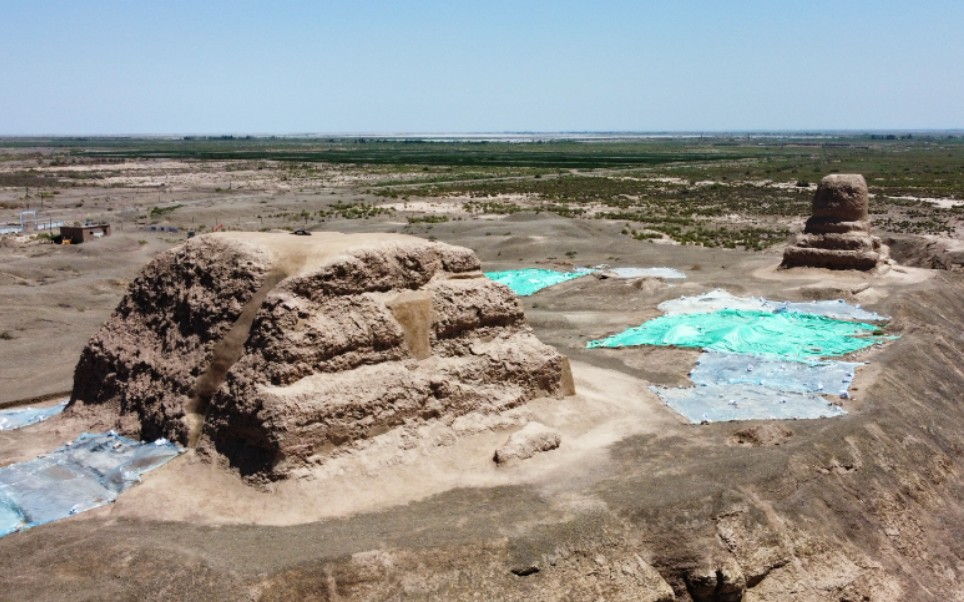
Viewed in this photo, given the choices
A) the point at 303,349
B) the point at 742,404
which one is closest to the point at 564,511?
the point at 303,349

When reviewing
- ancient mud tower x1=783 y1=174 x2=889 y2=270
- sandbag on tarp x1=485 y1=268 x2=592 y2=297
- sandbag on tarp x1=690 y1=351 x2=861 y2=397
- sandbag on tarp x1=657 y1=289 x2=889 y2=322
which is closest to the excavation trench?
sandbag on tarp x1=690 y1=351 x2=861 y2=397

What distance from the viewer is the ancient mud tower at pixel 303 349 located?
42.9ft

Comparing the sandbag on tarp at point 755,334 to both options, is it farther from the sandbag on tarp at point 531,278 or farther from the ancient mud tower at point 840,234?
the sandbag on tarp at point 531,278

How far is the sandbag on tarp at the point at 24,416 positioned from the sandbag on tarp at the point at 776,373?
1468 cm

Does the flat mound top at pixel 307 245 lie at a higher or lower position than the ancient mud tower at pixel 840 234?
higher

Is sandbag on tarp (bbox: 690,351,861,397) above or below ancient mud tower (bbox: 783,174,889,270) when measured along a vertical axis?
below

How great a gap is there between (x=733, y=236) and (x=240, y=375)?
38029 mm

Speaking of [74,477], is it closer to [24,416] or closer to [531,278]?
[24,416]

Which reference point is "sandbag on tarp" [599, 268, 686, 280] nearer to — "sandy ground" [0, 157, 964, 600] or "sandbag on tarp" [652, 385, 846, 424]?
"sandy ground" [0, 157, 964, 600]

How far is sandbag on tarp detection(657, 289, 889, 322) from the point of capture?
25.8 m

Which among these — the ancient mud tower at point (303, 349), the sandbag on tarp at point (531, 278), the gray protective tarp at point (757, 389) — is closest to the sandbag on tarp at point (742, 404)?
the gray protective tarp at point (757, 389)

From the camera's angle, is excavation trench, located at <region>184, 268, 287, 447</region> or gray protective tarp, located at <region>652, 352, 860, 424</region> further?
gray protective tarp, located at <region>652, 352, 860, 424</region>

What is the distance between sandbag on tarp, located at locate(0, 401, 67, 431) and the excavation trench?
4.54 metres

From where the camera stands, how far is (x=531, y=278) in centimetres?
3353
